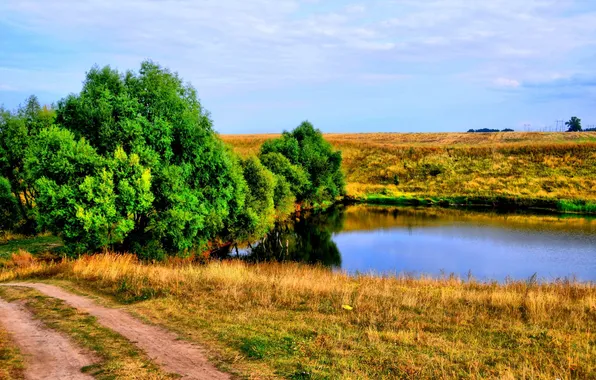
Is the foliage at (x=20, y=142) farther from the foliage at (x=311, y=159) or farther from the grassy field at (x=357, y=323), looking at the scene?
the foliage at (x=311, y=159)

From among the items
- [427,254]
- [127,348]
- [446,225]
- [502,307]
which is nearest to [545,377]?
[502,307]

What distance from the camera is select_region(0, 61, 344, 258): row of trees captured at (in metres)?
23.5

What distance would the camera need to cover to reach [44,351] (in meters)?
10.6

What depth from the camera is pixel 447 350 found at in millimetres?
10625

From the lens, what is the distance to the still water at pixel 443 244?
1347 inches

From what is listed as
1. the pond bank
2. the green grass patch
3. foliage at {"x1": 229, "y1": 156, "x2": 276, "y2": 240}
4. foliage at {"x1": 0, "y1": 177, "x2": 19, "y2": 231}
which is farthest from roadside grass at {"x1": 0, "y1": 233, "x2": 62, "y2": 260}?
the pond bank

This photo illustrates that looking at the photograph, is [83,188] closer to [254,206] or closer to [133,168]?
[133,168]

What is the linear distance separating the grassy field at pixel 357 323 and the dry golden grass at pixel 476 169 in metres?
49.8

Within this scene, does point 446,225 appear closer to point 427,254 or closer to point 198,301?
point 427,254

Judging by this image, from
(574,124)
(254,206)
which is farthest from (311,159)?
(574,124)

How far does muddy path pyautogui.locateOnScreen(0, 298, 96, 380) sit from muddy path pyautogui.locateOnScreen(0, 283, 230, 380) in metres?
1.28

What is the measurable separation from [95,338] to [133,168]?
1489 cm

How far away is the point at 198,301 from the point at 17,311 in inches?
224

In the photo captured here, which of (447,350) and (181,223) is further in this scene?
(181,223)
